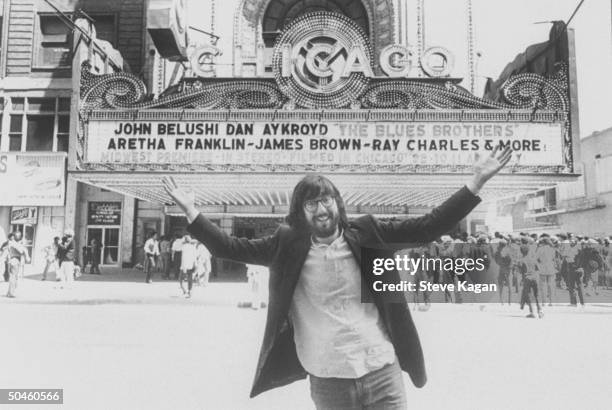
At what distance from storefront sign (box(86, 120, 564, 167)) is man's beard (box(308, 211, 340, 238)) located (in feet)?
14.1

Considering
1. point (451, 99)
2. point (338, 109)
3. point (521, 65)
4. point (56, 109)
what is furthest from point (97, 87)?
point (521, 65)

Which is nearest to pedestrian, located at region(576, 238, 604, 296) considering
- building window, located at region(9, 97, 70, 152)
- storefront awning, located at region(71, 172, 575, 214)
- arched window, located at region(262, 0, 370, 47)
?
storefront awning, located at region(71, 172, 575, 214)

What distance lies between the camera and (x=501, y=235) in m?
4.15

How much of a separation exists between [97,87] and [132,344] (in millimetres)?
3735

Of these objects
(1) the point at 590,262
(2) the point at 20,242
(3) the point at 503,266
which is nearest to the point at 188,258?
(2) the point at 20,242

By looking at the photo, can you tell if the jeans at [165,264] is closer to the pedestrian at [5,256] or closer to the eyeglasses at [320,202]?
the pedestrian at [5,256]

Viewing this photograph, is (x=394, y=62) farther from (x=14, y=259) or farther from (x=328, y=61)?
(x=14, y=259)

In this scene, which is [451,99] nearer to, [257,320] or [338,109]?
[338,109]

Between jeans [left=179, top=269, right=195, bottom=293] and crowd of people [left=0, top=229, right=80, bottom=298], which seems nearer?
crowd of people [left=0, top=229, right=80, bottom=298]

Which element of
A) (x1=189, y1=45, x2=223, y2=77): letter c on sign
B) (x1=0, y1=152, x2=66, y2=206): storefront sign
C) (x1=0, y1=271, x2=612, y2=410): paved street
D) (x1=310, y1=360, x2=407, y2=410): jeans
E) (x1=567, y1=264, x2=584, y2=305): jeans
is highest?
(x1=189, y1=45, x2=223, y2=77): letter c on sign

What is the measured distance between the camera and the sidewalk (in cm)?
466

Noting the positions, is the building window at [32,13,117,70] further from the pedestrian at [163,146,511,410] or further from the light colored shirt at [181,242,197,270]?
the pedestrian at [163,146,511,410]

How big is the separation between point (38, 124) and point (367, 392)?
183 inches

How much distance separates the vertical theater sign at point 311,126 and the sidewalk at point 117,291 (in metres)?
1.05
